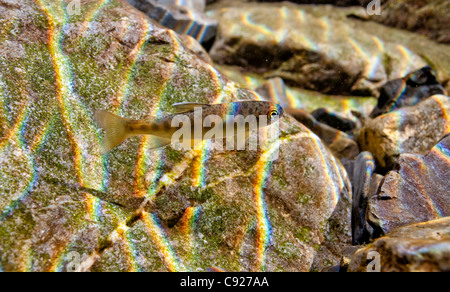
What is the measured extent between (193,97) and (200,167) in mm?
832

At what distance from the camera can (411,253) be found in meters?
2.24

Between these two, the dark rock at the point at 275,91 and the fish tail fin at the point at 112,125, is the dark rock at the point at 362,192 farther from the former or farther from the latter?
the fish tail fin at the point at 112,125

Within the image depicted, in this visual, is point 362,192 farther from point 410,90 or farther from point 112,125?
point 410,90

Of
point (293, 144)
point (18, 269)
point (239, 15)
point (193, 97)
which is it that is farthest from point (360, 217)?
point (239, 15)

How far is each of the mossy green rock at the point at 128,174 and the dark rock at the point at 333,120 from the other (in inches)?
80.3

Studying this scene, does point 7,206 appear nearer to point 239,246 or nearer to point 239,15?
point 239,246

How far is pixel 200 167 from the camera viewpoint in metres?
3.53

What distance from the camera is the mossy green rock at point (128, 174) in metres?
2.82

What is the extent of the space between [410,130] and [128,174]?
12.7 feet

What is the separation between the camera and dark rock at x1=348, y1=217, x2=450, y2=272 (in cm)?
217

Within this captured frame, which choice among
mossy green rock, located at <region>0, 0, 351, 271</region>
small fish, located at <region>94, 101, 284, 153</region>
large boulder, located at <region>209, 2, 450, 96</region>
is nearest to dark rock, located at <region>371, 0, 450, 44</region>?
large boulder, located at <region>209, 2, 450, 96</region>

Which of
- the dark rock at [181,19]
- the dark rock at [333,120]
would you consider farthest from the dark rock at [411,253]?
the dark rock at [181,19]

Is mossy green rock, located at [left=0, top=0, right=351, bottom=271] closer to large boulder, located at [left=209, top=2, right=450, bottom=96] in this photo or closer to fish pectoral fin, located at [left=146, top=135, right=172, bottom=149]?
fish pectoral fin, located at [left=146, top=135, right=172, bottom=149]

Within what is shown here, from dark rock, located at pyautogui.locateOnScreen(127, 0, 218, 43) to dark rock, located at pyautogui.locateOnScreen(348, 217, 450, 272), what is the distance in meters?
5.35
